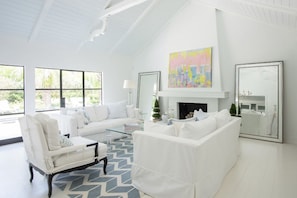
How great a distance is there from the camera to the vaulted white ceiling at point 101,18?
399cm

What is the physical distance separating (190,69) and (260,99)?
213cm

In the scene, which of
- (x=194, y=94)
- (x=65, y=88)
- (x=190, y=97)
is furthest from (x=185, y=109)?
(x=65, y=88)

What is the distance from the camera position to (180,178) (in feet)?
7.23

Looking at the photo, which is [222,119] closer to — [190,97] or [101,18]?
[190,97]

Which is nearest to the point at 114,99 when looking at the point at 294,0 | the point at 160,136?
the point at 160,136

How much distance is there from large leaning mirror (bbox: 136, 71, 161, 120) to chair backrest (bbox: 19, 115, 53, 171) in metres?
4.56

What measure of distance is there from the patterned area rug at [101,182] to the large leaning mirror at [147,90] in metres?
3.79

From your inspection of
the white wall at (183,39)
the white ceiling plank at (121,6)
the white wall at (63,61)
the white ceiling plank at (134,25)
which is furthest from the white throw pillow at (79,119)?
the white wall at (183,39)

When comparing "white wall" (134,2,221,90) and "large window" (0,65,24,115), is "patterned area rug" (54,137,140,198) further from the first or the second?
"white wall" (134,2,221,90)

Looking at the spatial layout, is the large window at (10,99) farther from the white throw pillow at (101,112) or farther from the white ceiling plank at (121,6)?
the white ceiling plank at (121,6)

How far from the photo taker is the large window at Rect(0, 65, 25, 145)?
15.9 ft

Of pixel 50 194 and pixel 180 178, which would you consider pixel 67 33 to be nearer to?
pixel 50 194

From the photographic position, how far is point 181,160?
2.18 metres

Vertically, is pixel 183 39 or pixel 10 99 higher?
pixel 183 39
